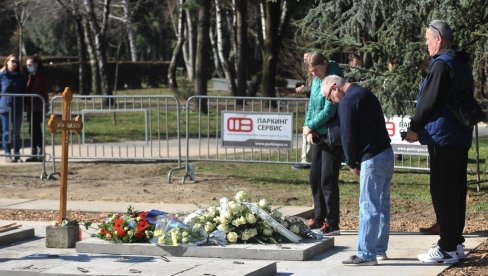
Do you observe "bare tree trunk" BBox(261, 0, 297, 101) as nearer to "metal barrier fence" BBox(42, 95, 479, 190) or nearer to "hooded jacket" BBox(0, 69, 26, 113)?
"metal barrier fence" BBox(42, 95, 479, 190)

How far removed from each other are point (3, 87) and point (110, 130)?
6.57m

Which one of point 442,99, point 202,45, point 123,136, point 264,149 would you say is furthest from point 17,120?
point 202,45

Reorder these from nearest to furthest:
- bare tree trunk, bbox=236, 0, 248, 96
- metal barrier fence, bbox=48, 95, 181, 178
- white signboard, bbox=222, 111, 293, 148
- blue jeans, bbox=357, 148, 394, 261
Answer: blue jeans, bbox=357, 148, 394, 261 < white signboard, bbox=222, 111, 293, 148 < metal barrier fence, bbox=48, 95, 181, 178 < bare tree trunk, bbox=236, 0, 248, 96

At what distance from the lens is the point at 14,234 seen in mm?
10078

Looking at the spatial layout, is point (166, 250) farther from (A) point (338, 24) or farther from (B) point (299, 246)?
(A) point (338, 24)

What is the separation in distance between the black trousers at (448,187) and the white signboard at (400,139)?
5.39 metres

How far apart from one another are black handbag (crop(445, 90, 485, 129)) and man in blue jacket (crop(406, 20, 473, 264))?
4 cm

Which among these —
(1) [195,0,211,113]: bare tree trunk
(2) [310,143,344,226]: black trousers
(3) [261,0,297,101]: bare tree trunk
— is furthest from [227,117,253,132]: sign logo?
(3) [261,0,297,101]: bare tree trunk

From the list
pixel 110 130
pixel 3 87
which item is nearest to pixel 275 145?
pixel 3 87

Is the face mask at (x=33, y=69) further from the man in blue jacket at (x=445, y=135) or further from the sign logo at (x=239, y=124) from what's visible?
the man in blue jacket at (x=445, y=135)

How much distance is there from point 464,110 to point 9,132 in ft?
34.9

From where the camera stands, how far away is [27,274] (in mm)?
8227

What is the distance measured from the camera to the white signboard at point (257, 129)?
14.9 m

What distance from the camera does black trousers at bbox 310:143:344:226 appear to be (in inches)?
395
